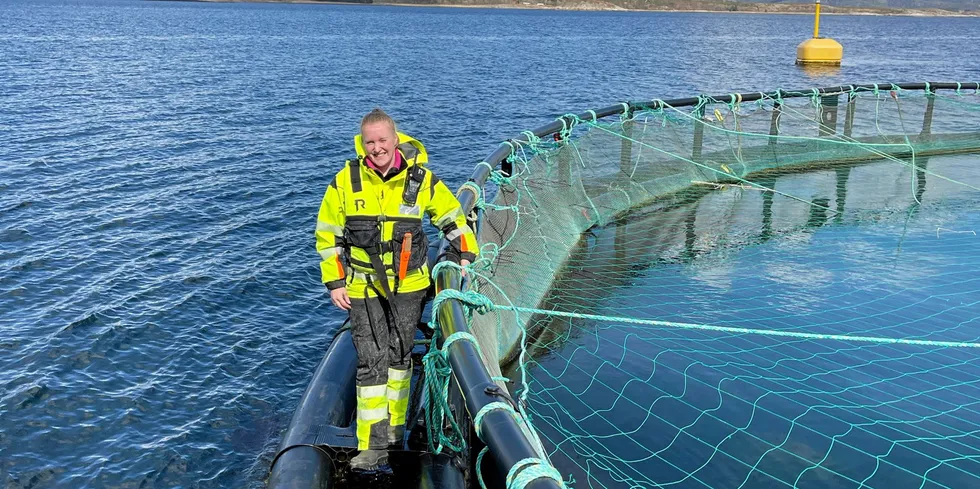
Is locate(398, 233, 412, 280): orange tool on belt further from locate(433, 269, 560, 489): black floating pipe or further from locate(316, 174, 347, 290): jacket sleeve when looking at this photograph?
locate(433, 269, 560, 489): black floating pipe

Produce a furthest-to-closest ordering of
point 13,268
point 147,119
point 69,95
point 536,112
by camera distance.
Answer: point 536,112 → point 69,95 → point 147,119 → point 13,268

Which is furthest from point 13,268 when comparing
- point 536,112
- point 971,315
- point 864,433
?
point 536,112

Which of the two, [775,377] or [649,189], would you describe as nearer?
[775,377]

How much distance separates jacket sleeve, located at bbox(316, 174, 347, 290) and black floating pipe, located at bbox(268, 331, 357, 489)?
4.10 feet

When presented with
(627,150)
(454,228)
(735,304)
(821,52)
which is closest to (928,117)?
(627,150)

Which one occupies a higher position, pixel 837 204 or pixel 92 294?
pixel 837 204

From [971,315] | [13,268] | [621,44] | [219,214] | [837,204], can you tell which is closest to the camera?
[971,315]

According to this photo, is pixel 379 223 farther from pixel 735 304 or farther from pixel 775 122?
pixel 775 122

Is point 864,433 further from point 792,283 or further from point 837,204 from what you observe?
point 837,204

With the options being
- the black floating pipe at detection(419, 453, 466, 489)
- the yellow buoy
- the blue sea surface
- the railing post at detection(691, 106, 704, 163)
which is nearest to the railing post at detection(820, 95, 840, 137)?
the railing post at detection(691, 106, 704, 163)

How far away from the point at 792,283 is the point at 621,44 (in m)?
80.0

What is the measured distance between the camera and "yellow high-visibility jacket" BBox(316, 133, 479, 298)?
4801 millimetres

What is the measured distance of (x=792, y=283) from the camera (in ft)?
29.3

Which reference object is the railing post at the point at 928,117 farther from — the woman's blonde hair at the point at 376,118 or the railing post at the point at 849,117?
the woman's blonde hair at the point at 376,118
